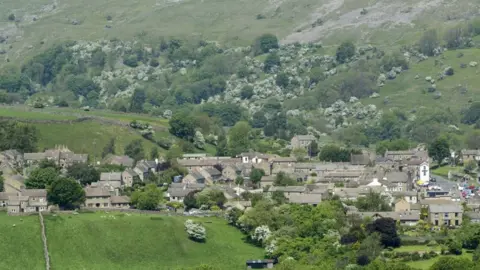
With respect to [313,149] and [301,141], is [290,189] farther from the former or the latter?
[301,141]

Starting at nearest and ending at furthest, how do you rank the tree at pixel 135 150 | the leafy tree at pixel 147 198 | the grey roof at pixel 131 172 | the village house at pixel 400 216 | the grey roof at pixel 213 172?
the village house at pixel 400 216 → the leafy tree at pixel 147 198 → the grey roof at pixel 131 172 → the grey roof at pixel 213 172 → the tree at pixel 135 150

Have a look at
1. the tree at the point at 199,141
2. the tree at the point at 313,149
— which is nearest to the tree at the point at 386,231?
the tree at the point at 313,149

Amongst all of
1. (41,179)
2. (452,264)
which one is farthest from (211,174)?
(452,264)

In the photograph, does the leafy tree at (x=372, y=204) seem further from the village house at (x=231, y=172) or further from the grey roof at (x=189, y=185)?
the village house at (x=231, y=172)

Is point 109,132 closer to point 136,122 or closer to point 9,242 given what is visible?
point 136,122

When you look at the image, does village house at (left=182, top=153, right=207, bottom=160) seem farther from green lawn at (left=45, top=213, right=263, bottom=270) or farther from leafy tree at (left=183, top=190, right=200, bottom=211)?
green lawn at (left=45, top=213, right=263, bottom=270)
